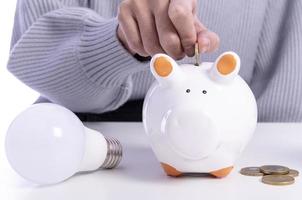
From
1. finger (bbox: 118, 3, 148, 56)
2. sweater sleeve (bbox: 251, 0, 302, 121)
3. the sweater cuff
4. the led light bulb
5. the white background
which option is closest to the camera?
the led light bulb

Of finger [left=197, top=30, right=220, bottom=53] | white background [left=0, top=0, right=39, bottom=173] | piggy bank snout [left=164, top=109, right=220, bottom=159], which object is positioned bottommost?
white background [left=0, top=0, right=39, bottom=173]

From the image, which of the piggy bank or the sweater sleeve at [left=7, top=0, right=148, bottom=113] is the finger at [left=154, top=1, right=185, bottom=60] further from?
the sweater sleeve at [left=7, top=0, right=148, bottom=113]

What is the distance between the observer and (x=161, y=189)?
0.60m

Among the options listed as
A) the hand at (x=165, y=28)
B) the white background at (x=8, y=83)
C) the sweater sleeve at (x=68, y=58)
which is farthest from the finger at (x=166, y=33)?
the white background at (x=8, y=83)

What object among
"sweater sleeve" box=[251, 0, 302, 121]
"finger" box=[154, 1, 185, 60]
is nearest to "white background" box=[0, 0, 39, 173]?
"sweater sleeve" box=[251, 0, 302, 121]

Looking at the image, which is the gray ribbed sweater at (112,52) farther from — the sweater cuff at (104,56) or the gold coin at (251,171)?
the gold coin at (251,171)

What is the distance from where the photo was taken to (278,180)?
2.02ft

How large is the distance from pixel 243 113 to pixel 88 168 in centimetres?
18

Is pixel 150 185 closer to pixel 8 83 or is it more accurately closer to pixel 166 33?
pixel 166 33

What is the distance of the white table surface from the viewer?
58 cm

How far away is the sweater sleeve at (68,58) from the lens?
2.99 ft

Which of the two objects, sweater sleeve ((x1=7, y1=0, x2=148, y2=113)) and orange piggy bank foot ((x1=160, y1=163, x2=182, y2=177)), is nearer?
orange piggy bank foot ((x1=160, y1=163, x2=182, y2=177))

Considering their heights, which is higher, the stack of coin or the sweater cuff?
the sweater cuff

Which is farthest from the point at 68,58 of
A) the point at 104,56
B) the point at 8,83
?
the point at 8,83
